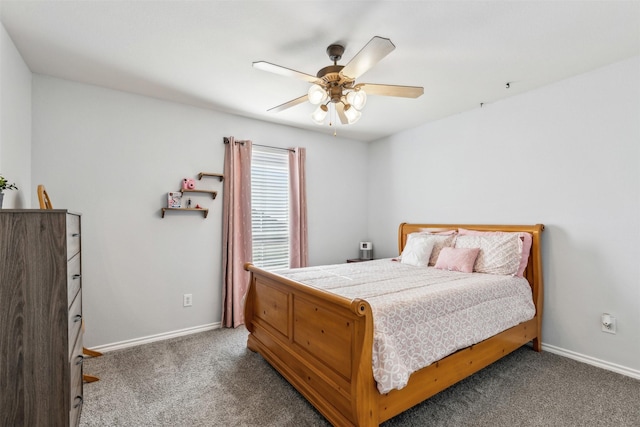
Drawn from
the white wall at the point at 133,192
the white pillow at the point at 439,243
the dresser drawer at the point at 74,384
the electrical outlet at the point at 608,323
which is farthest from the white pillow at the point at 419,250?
the dresser drawer at the point at 74,384

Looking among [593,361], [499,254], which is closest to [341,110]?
[499,254]

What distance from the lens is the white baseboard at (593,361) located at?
2396 millimetres

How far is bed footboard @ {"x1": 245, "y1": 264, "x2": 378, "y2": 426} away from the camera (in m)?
1.58

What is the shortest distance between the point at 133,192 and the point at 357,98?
2379 millimetres

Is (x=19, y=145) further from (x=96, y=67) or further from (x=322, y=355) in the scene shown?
(x=322, y=355)

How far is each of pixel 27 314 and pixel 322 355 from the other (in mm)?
1495

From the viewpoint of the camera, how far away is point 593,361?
8.50 feet

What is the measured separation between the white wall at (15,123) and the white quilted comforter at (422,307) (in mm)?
2096

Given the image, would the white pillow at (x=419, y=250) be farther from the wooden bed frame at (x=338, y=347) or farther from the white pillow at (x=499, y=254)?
the wooden bed frame at (x=338, y=347)

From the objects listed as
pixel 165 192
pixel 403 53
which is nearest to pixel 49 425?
pixel 165 192

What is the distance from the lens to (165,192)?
319cm

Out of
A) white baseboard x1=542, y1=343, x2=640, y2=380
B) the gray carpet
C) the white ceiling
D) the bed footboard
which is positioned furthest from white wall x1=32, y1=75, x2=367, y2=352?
white baseboard x1=542, y1=343, x2=640, y2=380

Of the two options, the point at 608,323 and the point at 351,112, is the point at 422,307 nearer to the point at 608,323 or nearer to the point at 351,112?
the point at 351,112

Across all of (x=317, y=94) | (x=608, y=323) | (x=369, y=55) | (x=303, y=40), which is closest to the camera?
(x=369, y=55)
